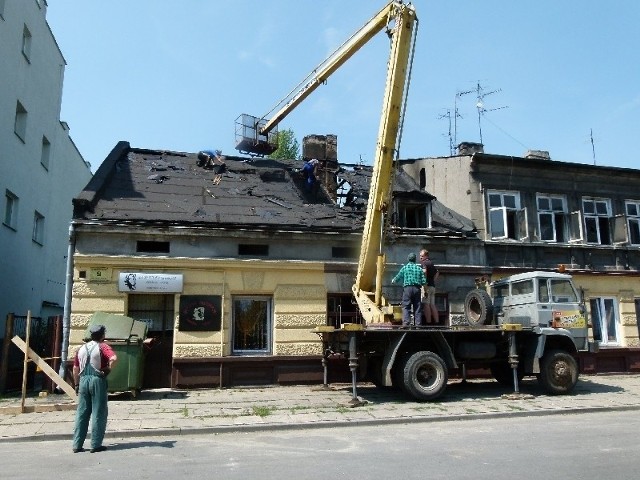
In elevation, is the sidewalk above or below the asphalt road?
above

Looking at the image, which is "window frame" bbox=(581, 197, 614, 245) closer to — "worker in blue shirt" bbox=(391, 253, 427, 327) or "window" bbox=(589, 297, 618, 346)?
"window" bbox=(589, 297, 618, 346)

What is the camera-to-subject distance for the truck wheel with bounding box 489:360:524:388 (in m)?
13.0

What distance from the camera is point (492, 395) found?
40.4 ft

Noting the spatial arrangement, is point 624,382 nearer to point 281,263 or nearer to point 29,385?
point 281,263

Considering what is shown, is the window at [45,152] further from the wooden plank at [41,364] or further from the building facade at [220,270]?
the wooden plank at [41,364]

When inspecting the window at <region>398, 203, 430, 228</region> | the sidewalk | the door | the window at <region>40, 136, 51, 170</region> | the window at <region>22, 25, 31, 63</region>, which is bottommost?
the sidewalk

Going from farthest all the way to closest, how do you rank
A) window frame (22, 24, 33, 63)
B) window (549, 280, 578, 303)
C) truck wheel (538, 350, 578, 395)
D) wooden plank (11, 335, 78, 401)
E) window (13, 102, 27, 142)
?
window frame (22, 24, 33, 63) → window (13, 102, 27, 142) → window (549, 280, 578, 303) → truck wheel (538, 350, 578, 395) → wooden plank (11, 335, 78, 401)

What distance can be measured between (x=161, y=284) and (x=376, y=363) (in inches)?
219

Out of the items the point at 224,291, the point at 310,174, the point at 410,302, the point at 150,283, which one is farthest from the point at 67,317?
the point at 310,174

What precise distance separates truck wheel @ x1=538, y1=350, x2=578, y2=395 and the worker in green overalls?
9.37 m

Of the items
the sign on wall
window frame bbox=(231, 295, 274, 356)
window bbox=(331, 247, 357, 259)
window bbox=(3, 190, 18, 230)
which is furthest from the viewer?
window bbox=(3, 190, 18, 230)

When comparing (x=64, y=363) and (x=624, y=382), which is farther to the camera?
(x=624, y=382)

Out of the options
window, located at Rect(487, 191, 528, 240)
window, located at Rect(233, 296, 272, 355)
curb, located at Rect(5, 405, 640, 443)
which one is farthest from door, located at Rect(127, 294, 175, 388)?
window, located at Rect(487, 191, 528, 240)

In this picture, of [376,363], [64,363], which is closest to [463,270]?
[376,363]
